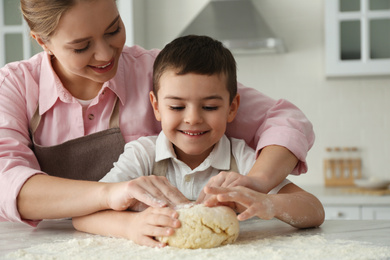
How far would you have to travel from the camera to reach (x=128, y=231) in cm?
103

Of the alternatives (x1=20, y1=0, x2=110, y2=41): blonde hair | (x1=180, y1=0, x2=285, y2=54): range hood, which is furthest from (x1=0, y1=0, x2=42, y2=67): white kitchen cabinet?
(x1=20, y1=0, x2=110, y2=41): blonde hair

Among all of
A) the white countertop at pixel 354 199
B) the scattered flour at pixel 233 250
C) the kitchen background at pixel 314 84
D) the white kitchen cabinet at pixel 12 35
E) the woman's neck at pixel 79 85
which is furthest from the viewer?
the kitchen background at pixel 314 84

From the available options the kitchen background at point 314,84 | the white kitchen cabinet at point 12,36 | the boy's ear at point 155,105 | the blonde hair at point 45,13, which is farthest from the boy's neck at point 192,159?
the white kitchen cabinet at point 12,36

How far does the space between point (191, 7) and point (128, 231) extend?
260cm

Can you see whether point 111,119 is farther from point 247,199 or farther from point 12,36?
point 12,36

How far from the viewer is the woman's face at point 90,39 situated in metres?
1.17

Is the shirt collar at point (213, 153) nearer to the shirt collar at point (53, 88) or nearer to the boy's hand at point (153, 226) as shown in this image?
the shirt collar at point (53, 88)

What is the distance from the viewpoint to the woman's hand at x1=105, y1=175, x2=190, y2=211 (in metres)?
1.00

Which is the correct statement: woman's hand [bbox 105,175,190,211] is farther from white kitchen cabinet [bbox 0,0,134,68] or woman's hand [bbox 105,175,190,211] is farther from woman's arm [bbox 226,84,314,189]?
white kitchen cabinet [bbox 0,0,134,68]

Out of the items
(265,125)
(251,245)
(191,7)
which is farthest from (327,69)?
(251,245)

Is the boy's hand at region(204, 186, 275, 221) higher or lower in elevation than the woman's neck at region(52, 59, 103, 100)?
lower

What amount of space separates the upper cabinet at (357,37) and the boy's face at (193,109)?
193 cm

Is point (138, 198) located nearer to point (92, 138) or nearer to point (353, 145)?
point (92, 138)

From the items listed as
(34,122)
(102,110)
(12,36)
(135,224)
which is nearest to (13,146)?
(34,122)
